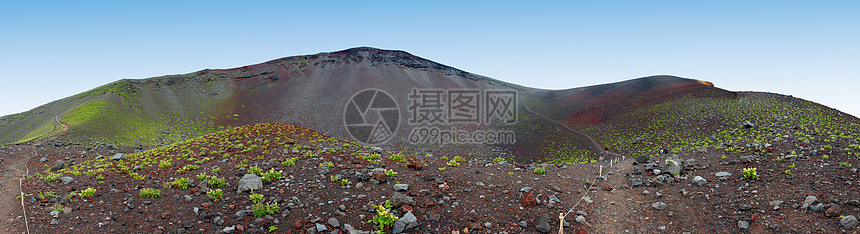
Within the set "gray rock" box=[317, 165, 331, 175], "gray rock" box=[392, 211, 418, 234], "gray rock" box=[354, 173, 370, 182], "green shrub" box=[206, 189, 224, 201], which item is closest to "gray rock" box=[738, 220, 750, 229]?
"gray rock" box=[392, 211, 418, 234]

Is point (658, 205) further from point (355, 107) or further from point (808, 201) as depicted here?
point (355, 107)

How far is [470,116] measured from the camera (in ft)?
150

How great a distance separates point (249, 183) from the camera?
34.6 feet

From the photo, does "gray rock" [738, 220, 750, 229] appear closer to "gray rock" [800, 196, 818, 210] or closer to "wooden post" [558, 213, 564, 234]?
"gray rock" [800, 196, 818, 210]

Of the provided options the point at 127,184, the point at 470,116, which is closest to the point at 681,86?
the point at 470,116

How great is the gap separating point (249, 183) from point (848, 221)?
48.8ft

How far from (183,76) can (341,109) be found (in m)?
28.3

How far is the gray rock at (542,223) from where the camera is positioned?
902 centimetres

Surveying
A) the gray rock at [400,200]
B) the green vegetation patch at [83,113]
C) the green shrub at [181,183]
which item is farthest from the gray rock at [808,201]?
the green vegetation patch at [83,113]

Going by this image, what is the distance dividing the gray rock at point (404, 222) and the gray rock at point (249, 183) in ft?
15.1

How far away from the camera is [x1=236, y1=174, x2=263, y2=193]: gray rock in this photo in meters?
10.4

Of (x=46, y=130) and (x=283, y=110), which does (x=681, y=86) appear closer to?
(x=283, y=110)

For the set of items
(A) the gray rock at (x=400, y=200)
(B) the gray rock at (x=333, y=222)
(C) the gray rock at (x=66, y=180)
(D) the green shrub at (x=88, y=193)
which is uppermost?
Answer: (C) the gray rock at (x=66, y=180)

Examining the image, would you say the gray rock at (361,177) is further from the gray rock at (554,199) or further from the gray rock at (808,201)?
the gray rock at (808,201)
